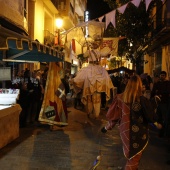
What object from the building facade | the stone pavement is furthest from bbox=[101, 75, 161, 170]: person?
the building facade

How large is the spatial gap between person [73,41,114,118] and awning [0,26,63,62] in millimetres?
996

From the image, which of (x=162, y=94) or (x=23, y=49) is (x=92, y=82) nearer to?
(x=162, y=94)

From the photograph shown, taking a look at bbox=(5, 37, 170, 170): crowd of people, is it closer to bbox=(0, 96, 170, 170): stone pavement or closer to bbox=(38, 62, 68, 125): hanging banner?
bbox=(0, 96, 170, 170): stone pavement

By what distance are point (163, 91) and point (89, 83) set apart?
2.39 metres

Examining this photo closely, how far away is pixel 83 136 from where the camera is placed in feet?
24.8

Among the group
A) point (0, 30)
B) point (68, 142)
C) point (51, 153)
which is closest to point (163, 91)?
point (68, 142)

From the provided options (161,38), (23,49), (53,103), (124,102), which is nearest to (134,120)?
(124,102)

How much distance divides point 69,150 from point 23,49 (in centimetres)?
259

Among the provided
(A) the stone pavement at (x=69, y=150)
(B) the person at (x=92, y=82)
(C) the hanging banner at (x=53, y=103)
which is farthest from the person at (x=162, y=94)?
(C) the hanging banner at (x=53, y=103)

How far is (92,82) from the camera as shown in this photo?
28.6 feet

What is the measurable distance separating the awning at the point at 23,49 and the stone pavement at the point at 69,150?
2324 mm

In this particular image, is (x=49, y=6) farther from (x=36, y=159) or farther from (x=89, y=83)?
(x=36, y=159)

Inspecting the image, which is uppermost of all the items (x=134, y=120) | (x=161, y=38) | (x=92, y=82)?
(x=161, y=38)

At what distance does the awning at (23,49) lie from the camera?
16.3 ft
